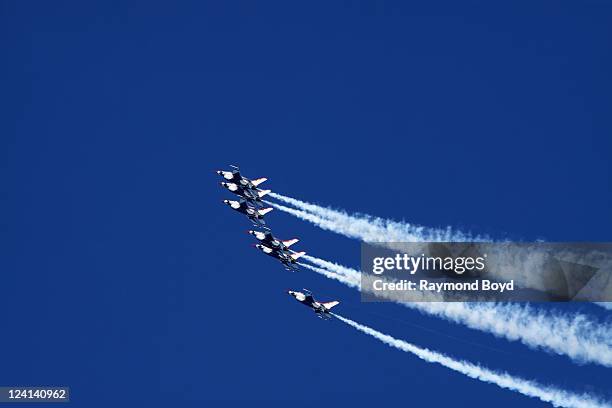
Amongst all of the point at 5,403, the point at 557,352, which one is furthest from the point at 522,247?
the point at 5,403

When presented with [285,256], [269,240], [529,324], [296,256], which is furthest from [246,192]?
[529,324]

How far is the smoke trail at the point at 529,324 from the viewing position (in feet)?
263

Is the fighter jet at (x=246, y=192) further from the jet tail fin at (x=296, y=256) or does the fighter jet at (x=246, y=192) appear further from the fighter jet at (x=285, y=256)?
the jet tail fin at (x=296, y=256)

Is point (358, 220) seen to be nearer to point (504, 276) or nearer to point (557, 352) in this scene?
point (504, 276)

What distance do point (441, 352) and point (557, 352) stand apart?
8.10 meters

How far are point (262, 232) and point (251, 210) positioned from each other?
304 cm

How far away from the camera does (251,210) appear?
291 ft

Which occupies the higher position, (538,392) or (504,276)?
(504,276)

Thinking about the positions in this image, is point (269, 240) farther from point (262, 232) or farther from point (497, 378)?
point (497, 378)

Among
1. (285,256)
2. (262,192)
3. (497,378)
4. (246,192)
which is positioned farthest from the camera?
(262,192)

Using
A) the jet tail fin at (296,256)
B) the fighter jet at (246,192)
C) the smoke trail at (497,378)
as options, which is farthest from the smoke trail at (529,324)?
the fighter jet at (246,192)

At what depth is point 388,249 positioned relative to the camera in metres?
86.3

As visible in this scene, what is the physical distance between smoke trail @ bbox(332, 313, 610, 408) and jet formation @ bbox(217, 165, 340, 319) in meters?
1.81

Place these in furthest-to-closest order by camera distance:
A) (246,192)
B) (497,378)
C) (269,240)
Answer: (246,192) → (269,240) → (497,378)
